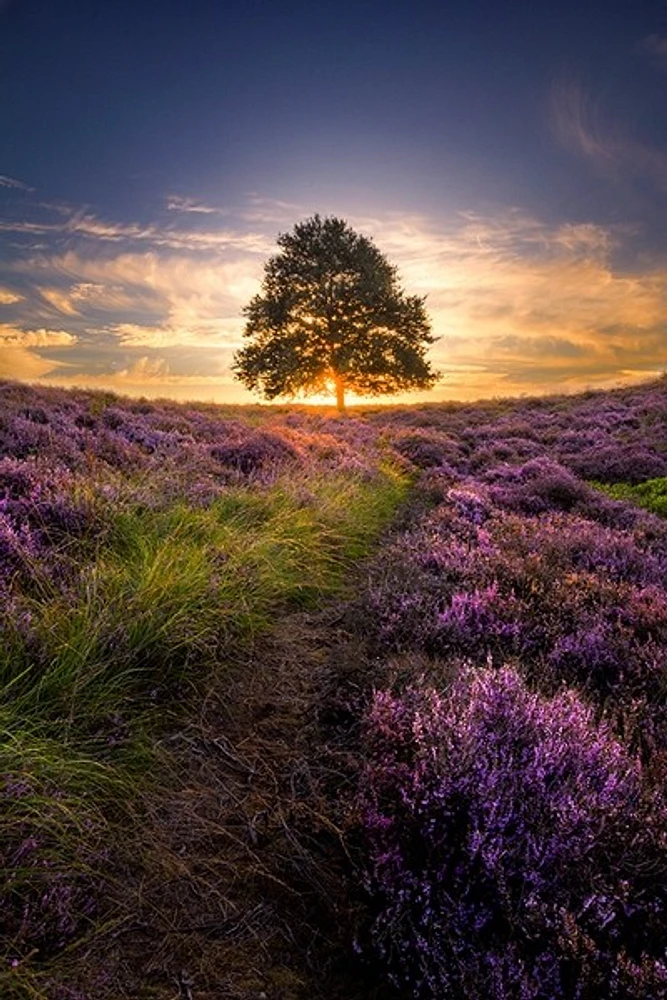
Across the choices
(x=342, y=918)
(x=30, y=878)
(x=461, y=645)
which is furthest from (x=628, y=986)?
(x=461, y=645)

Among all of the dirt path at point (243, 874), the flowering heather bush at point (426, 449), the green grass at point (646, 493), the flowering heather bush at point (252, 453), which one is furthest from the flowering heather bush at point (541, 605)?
the flowering heather bush at point (426, 449)

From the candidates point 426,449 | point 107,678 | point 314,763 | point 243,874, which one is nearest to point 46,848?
point 243,874

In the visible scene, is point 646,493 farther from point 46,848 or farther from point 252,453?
point 46,848

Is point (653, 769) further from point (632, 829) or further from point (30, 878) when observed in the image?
point (30, 878)

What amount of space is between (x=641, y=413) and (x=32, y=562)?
76.0 ft

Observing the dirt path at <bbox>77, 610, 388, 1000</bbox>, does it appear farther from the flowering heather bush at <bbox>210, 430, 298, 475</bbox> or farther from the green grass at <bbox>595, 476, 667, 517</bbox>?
the green grass at <bbox>595, 476, 667, 517</bbox>

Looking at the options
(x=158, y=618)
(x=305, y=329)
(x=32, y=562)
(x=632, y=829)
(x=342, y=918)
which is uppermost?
(x=305, y=329)

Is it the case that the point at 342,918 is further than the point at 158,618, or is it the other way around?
the point at 158,618

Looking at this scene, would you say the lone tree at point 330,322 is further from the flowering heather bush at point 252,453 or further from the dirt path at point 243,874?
the dirt path at point 243,874

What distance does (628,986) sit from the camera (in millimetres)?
1760

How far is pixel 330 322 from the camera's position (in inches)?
1400

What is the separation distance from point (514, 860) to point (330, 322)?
35.5 meters

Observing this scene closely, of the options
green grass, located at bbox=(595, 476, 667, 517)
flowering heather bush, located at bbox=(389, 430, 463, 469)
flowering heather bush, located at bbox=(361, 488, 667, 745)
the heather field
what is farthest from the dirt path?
flowering heather bush, located at bbox=(389, 430, 463, 469)

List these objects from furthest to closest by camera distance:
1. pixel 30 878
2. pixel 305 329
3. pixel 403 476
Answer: pixel 305 329, pixel 403 476, pixel 30 878
